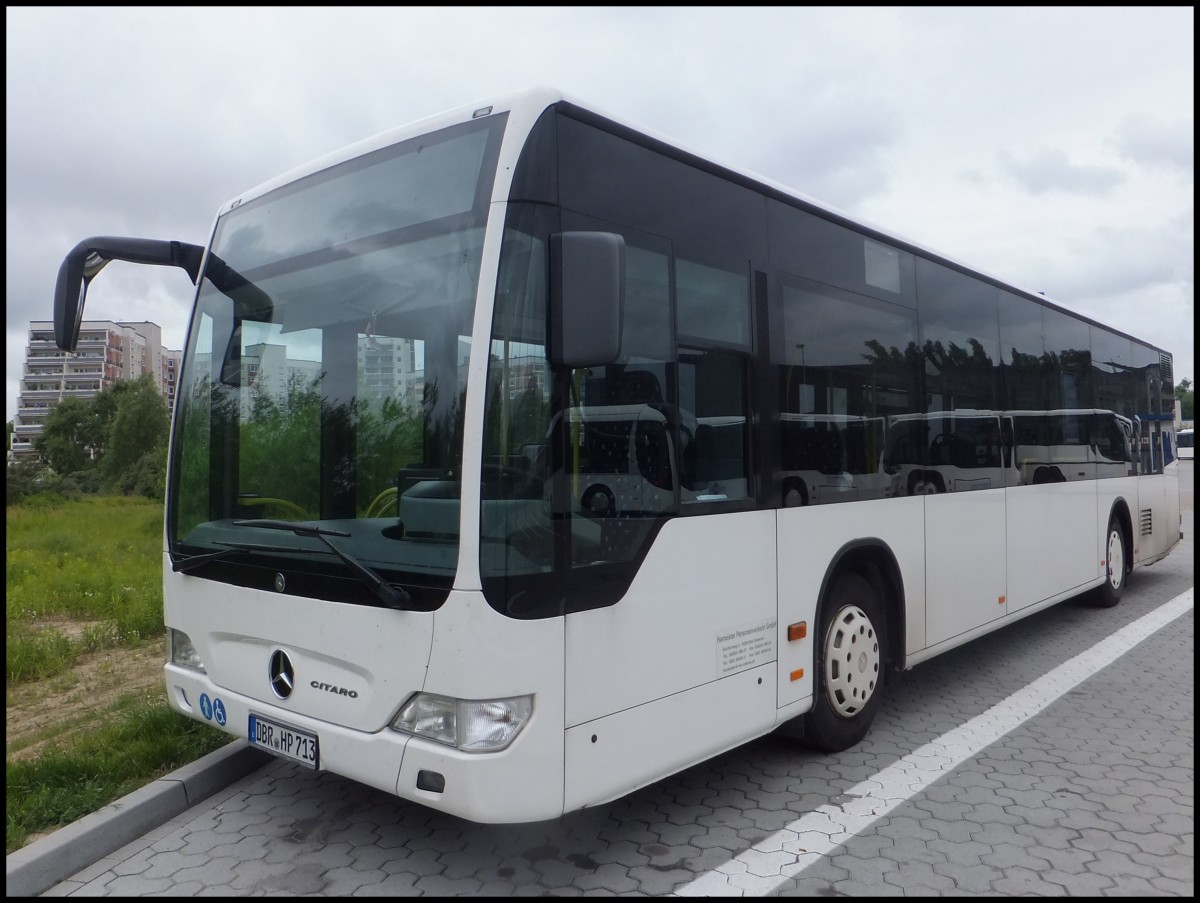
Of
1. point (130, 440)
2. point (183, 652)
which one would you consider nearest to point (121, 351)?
point (183, 652)

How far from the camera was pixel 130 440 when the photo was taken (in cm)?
1132

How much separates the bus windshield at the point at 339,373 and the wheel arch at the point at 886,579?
2.67 m

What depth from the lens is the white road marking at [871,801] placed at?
345 centimetres

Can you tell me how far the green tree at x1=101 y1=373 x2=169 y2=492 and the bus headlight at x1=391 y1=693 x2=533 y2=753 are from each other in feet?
15.7

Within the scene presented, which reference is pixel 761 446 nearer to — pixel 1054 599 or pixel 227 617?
pixel 227 617

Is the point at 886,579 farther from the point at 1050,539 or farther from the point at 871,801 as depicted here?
the point at 1050,539

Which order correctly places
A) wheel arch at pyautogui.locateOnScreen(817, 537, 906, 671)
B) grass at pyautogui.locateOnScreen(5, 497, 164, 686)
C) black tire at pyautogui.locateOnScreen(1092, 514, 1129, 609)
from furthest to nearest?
black tire at pyautogui.locateOnScreen(1092, 514, 1129, 609), grass at pyautogui.locateOnScreen(5, 497, 164, 686), wheel arch at pyautogui.locateOnScreen(817, 537, 906, 671)

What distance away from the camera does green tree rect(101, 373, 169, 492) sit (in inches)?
341

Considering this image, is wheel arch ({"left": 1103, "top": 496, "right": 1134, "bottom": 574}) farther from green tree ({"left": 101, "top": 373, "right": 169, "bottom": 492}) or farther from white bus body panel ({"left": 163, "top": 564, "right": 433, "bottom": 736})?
green tree ({"left": 101, "top": 373, "right": 169, "bottom": 492})

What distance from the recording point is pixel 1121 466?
9.55m

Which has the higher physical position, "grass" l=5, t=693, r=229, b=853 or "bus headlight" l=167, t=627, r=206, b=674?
"bus headlight" l=167, t=627, r=206, b=674

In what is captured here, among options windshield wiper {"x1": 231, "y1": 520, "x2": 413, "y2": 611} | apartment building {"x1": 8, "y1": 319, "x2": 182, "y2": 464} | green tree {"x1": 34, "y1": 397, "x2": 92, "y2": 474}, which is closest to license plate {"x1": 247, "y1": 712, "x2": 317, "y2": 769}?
windshield wiper {"x1": 231, "y1": 520, "x2": 413, "y2": 611}

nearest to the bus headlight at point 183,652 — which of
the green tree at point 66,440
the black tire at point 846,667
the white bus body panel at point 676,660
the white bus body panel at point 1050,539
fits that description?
the white bus body panel at point 676,660

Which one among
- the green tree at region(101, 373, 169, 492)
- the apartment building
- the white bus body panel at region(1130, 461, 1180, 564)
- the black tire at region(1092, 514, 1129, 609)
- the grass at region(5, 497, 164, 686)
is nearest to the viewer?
the apartment building
